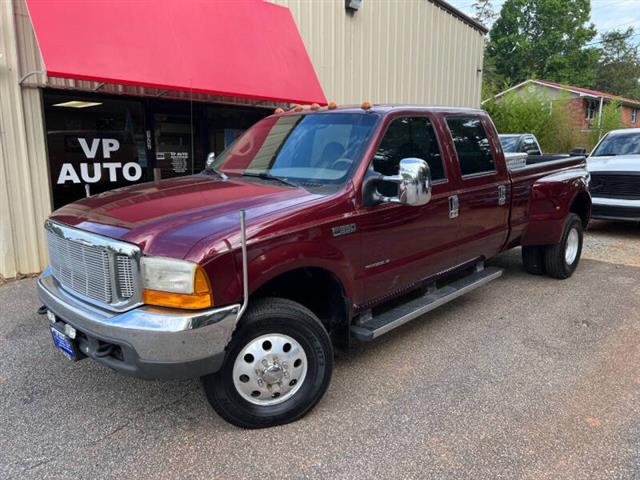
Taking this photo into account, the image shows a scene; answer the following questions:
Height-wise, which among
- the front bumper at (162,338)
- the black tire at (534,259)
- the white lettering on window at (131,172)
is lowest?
the black tire at (534,259)

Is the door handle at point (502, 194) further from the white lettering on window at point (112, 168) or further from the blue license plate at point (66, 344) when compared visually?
the white lettering on window at point (112, 168)

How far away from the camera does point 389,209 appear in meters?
Answer: 3.58

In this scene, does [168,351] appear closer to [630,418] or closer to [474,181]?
[630,418]

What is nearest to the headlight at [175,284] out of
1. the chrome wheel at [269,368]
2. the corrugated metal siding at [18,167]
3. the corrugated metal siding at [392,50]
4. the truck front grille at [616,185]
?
the chrome wheel at [269,368]

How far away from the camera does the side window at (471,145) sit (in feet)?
14.6

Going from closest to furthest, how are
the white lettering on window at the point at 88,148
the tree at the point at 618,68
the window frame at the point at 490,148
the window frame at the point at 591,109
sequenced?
the window frame at the point at 490,148 → the white lettering on window at the point at 88,148 → the window frame at the point at 591,109 → the tree at the point at 618,68

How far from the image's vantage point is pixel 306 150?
152 inches

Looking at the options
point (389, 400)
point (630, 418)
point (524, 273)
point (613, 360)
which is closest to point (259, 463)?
point (389, 400)

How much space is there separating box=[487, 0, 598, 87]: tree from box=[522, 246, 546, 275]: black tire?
4293 centimetres

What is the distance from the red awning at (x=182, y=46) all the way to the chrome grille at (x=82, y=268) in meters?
2.99

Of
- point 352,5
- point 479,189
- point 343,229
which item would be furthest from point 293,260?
point 352,5

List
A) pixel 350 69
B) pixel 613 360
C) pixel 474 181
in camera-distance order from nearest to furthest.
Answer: pixel 613 360 → pixel 474 181 → pixel 350 69

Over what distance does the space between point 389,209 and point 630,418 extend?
2.02 m

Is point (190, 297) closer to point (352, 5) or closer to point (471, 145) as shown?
point (471, 145)
